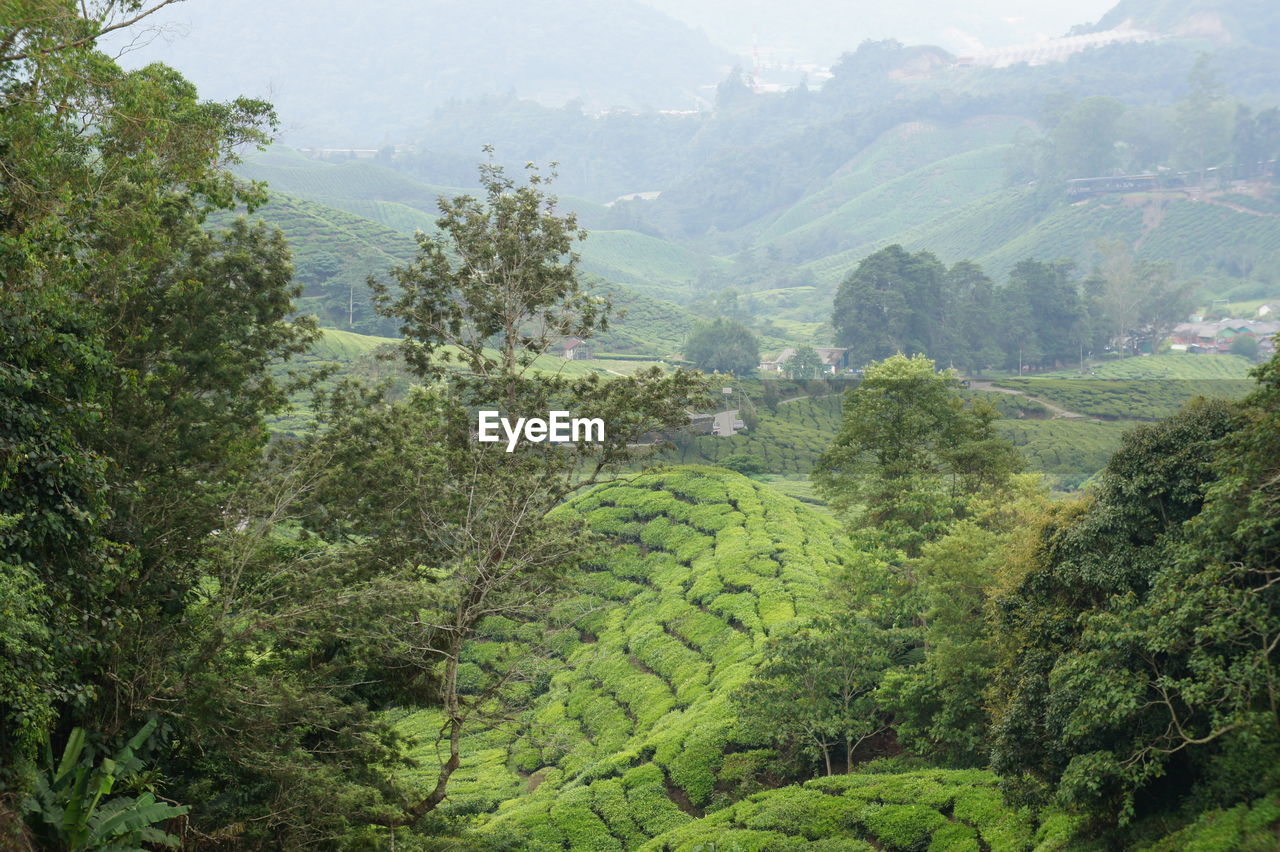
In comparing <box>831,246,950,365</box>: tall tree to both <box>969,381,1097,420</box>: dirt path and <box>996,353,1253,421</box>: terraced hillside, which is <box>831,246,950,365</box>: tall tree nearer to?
<box>969,381,1097,420</box>: dirt path

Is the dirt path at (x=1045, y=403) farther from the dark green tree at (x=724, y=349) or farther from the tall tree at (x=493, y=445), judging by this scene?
the tall tree at (x=493, y=445)

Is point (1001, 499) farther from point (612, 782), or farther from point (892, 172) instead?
point (892, 172)

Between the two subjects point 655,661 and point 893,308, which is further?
point 893,308

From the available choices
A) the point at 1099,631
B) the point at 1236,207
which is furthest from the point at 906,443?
the point at 1236,207

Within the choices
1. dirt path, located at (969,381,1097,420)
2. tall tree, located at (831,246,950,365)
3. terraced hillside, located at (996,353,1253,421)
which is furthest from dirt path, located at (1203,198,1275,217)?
dirt path, located at (969,381,1097,420)

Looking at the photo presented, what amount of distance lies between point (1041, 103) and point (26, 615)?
206m

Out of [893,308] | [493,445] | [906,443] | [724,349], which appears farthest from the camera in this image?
[893,308]

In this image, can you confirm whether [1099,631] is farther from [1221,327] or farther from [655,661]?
[1221,327]

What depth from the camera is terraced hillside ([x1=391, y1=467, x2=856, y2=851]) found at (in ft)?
65.8

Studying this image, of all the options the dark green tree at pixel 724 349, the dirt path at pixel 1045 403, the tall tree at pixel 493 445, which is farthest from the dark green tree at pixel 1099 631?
the dark green tree at pixel 724 349

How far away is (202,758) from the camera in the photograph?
14398mm

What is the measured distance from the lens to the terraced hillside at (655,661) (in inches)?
790

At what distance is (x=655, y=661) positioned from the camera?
27.0 m

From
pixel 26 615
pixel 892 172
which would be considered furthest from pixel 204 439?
pixel 892 172
